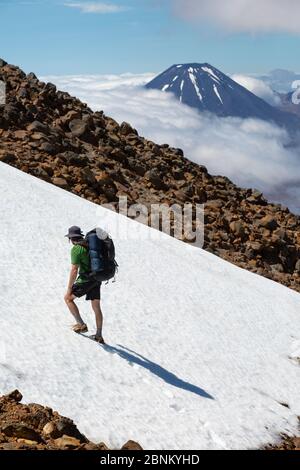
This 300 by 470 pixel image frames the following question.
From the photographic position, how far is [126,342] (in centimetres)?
1568

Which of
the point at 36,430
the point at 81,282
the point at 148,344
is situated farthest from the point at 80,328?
the point at 36,430

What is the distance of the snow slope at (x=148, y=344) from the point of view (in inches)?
472

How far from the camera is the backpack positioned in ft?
45.9

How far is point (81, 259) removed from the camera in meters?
14.3

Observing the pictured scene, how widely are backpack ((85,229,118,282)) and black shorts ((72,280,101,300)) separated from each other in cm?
37

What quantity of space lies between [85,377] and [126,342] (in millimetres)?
3052

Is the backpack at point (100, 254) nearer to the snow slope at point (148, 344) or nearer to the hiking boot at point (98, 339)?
the hiking boot at point (98, 339)

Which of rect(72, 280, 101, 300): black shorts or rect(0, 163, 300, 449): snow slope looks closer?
rect(0, 163, 300, 449): snow slope

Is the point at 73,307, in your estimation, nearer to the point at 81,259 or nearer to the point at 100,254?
the point at 81,259

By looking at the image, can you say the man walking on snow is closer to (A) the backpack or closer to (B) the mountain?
(A) the backpack

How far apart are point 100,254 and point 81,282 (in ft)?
3.04
